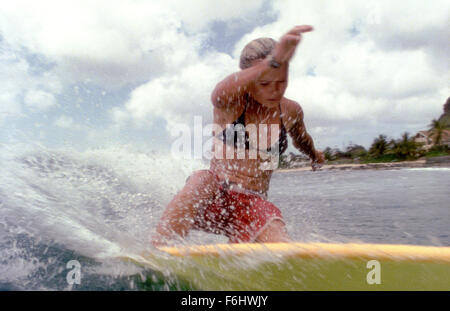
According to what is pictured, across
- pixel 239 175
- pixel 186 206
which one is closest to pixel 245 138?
pixel 239 175

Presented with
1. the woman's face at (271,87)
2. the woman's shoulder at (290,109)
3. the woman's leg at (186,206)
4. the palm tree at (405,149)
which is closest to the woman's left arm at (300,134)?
the woman's shoulder at (290,109)

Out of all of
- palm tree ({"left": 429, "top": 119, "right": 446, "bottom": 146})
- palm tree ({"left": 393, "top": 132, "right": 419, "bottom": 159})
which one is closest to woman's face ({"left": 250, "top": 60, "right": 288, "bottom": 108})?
palm tree ({"left": 393, "top": 132, "right": 419, "bottom": 159})

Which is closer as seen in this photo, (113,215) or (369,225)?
(113,215)

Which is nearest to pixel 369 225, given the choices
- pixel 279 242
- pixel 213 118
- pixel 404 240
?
pixel 404 240

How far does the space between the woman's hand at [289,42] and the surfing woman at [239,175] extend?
0.90ft

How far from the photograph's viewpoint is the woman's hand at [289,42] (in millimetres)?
1434

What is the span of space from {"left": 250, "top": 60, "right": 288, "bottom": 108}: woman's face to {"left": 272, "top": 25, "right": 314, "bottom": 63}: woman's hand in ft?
0.16

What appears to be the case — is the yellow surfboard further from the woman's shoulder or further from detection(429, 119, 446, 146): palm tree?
detection(429, 119, 446, 146): palm tree

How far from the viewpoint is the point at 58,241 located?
144cm

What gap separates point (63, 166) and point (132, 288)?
1218 millimetres

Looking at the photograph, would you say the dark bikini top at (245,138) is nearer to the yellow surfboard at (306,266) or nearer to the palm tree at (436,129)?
the yellow surfboard at (306,266)

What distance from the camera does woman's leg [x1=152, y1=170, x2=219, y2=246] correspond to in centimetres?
183
